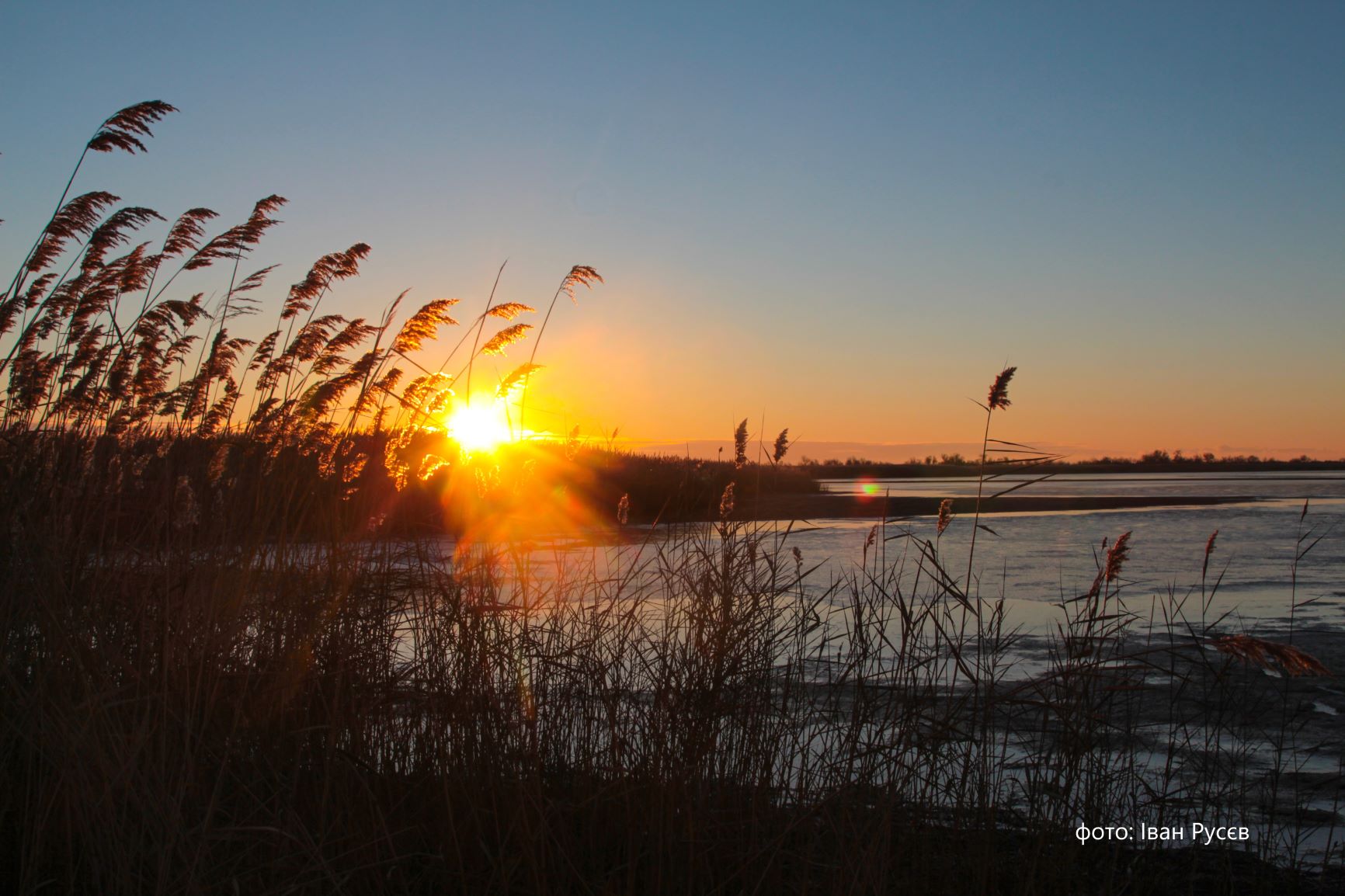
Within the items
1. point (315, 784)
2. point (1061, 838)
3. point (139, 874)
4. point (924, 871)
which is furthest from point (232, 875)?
point (1061, 838)

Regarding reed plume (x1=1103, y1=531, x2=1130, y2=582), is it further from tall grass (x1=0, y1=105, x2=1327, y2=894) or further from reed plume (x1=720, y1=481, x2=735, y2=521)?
reed plume (x1=720, y1=481, x2=735, y2=521)

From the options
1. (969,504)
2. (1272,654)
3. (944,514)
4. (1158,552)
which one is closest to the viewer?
(1272,654)

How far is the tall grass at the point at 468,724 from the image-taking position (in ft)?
8.46

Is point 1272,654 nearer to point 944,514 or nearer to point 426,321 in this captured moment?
point 944,514

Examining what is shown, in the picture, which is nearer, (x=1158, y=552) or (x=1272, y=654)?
(x=1272, y=654)

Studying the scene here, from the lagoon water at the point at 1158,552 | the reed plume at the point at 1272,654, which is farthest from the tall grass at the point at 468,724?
the lagoon water at the point at 1158,552

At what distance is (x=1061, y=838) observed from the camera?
308 centimetres

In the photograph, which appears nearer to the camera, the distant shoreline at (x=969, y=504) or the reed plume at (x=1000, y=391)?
the reed plume at (x=1000, y=391)

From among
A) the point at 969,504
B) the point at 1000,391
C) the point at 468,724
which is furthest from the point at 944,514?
the point at 969,504

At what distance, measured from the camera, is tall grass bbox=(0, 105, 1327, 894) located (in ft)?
8.46

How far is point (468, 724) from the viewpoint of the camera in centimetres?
308

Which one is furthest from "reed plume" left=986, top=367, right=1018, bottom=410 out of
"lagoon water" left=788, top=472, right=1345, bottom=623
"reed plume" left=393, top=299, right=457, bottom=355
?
"reed plume" left=393, top=299, right=457, bottom=355

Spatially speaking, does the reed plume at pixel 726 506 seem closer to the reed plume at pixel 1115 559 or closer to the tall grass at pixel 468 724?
the tall grass at pixel 468 724

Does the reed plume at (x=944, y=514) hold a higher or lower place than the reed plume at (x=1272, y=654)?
higher
